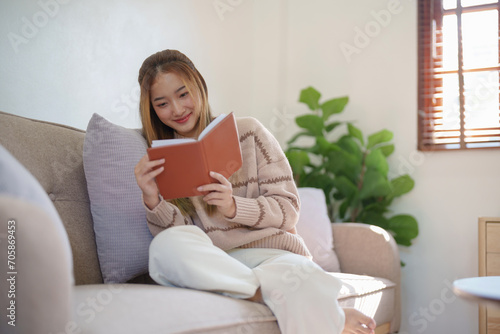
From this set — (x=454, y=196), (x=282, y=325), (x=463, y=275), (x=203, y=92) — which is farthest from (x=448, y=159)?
(x=282, y=325)

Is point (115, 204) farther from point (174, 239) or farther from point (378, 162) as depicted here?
point (378, 162)

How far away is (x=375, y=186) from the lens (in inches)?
99.7

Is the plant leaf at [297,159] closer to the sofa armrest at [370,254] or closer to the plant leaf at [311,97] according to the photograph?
the plant leaf at [311,97]

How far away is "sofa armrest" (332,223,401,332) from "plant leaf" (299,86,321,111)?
0.78 m

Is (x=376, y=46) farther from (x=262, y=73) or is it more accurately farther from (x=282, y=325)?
(x=282, y=325)

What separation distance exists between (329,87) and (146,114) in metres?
1.57

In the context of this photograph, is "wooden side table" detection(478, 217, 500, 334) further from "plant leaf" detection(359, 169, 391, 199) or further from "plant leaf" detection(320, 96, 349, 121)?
"plant leaf" detection(320, 96, 349, 121)

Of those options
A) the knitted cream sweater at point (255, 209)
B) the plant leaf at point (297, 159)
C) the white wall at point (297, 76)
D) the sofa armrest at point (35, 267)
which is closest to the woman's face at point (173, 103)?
the knitted cream sweater at point (255, 209)

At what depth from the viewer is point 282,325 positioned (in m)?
1.14

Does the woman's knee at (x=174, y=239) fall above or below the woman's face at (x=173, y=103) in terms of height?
below

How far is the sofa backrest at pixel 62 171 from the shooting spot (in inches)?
52.1

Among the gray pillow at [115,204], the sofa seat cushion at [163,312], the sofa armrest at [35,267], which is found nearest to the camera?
the sofa armrest at [35,267]

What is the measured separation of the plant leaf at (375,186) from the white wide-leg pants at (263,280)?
1381 mm

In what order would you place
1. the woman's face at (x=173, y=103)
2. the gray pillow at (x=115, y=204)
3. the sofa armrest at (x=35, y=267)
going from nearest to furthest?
the sofa armrest at (x=35, y=267) < the gray pillow at (x=115, y=204) < the woman's face at (x=173, y=103)
